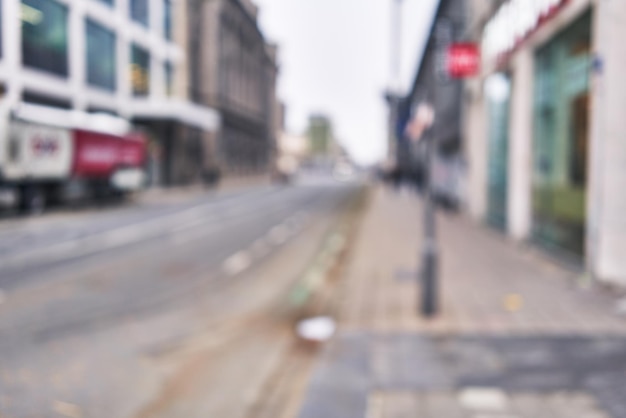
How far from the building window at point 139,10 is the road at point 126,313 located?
169 cm

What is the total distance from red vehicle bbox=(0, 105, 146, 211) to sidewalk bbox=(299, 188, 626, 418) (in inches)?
99.9

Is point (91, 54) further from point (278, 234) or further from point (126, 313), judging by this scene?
point (278, 234)

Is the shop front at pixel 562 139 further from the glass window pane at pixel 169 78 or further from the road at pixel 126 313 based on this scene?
the glass window pane at pixel 169 78

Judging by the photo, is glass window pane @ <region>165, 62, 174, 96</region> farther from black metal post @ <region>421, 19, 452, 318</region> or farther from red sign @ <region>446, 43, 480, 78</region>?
red sign @ <region>446, 43, 480, 78</region>

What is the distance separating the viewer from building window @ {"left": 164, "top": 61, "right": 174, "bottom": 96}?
3045mm

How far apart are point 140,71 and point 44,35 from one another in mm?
804

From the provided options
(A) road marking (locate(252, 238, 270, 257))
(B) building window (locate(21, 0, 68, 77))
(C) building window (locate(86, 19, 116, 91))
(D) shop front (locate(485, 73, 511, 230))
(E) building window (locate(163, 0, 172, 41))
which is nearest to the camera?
(B) building window (locate(21, 0, 68, 77))

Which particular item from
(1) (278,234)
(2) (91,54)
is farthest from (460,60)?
(2) (91,54)

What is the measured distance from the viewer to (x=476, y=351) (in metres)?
6.20

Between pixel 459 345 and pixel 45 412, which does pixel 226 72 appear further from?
pixel 459 345

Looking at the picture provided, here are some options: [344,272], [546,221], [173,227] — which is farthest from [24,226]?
[173,227]

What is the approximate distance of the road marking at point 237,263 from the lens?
1162cm

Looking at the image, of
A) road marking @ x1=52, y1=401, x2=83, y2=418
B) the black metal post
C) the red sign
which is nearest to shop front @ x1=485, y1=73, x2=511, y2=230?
the red sign

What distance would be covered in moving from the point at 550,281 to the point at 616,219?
155cm
